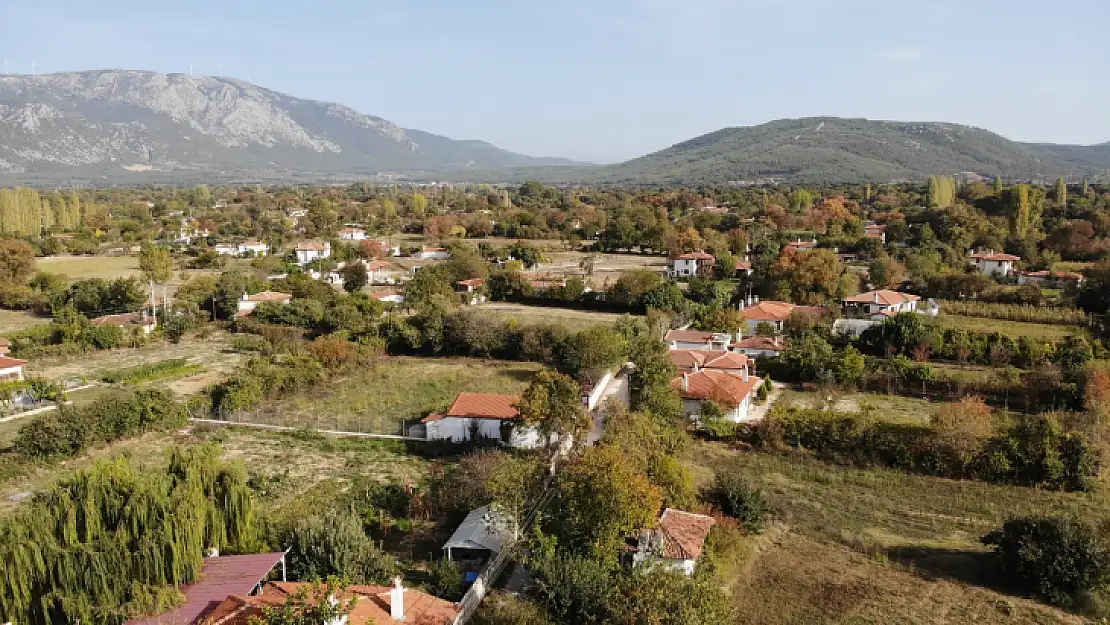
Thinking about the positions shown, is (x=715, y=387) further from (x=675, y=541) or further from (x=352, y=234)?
(x=352, y=234)

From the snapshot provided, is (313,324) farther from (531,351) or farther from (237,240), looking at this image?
(237,240)

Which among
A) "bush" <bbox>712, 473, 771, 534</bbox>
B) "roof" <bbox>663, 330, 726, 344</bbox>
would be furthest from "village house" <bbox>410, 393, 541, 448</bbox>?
"roof" <bbox>663, 330, 726, 344</bbox>

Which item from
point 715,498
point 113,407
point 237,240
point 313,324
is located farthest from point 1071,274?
point 237,240

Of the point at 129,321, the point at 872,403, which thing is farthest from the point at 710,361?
the point at 129,321

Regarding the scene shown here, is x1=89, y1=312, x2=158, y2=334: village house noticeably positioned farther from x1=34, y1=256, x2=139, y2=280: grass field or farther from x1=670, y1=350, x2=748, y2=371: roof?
x1=670, y1=350, x2=748, y2=371: roof

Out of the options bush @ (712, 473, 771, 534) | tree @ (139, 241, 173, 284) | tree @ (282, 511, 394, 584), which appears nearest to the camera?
tree @ (282, 511, 394, 584)
